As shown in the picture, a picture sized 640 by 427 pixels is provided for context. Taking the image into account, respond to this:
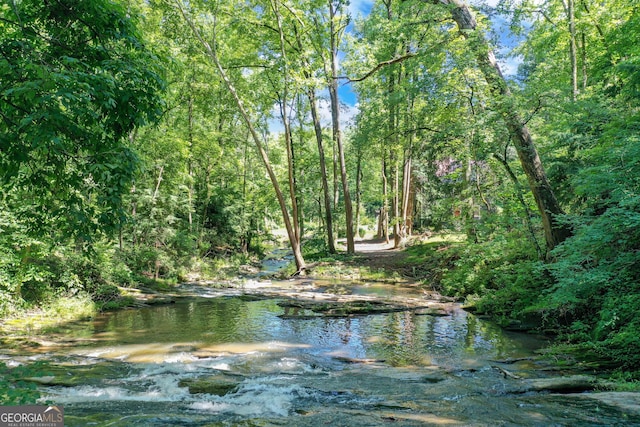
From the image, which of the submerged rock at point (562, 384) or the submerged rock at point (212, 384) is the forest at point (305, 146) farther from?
the submerged rock at point (212, 384)

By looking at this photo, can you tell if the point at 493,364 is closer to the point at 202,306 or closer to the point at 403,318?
the point at 403,318

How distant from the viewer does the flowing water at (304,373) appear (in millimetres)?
3980

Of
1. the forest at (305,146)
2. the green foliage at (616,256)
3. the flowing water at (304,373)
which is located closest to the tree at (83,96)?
the forest at (305,146)

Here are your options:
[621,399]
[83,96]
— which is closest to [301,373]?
[621,399]

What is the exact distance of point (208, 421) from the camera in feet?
12.8

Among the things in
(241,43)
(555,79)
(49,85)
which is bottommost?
(49,85)

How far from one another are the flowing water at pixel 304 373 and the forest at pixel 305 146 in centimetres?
161

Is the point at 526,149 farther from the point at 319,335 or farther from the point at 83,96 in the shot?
the point at 83,96

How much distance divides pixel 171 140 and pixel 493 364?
15.3 metres

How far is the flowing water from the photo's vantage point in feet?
13.1

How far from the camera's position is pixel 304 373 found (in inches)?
240

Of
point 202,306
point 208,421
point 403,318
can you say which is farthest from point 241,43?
point 208,421

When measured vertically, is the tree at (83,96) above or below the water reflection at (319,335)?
above

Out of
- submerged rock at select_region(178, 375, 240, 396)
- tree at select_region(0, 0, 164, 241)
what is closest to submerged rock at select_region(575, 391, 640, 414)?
submerged rock at select_region(178, 375, 240, 396)
